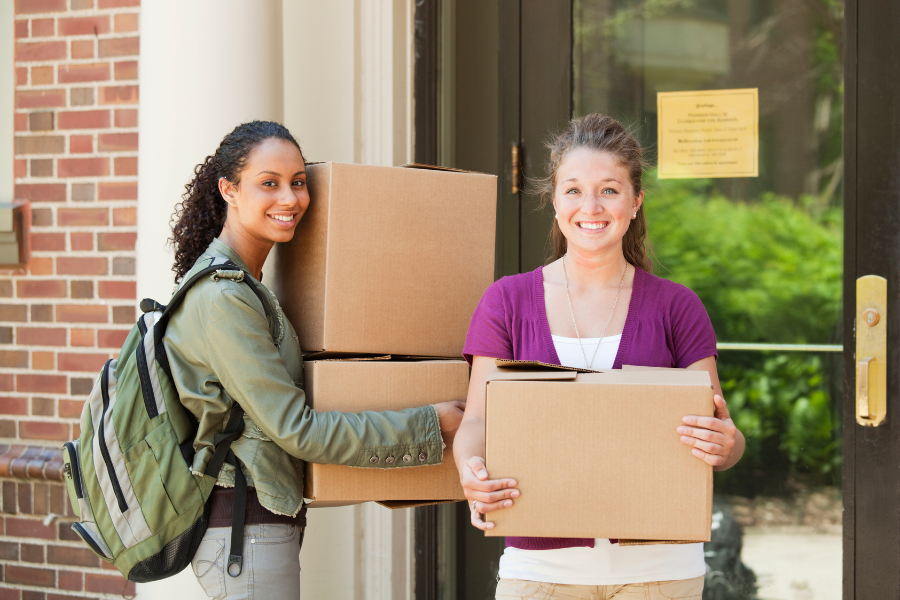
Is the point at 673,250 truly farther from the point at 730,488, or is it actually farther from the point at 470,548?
the point at 470,548

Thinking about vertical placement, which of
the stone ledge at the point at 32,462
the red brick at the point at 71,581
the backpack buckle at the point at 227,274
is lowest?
the red brick at the point at 71,581

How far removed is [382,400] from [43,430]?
68.7 inches

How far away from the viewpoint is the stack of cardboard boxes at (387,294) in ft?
5.76

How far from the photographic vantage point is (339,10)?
8.95ft

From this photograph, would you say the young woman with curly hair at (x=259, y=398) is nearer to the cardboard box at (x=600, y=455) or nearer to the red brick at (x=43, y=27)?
the cardboard box at (x=600, y=455)

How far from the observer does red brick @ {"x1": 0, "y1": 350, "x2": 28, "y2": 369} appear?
2908 millimetres

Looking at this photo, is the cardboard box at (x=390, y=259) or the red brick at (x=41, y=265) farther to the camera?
the red brick at (x=41, y=265)

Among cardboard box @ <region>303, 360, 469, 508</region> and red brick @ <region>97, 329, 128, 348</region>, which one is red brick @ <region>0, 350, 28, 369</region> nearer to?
red brick @ <region>97, 329, 128, 348</region>

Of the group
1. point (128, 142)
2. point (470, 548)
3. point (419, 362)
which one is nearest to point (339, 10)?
point (128, 142)

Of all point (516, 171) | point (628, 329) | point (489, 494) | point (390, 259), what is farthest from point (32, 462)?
point (628, 329)

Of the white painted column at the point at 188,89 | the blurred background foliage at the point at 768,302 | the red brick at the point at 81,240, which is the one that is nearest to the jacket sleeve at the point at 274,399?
the white painted column at the point at 188,89

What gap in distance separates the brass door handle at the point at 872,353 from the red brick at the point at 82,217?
2456 millimetres

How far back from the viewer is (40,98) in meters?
2.89

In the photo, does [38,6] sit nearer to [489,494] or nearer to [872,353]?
[489,494]
